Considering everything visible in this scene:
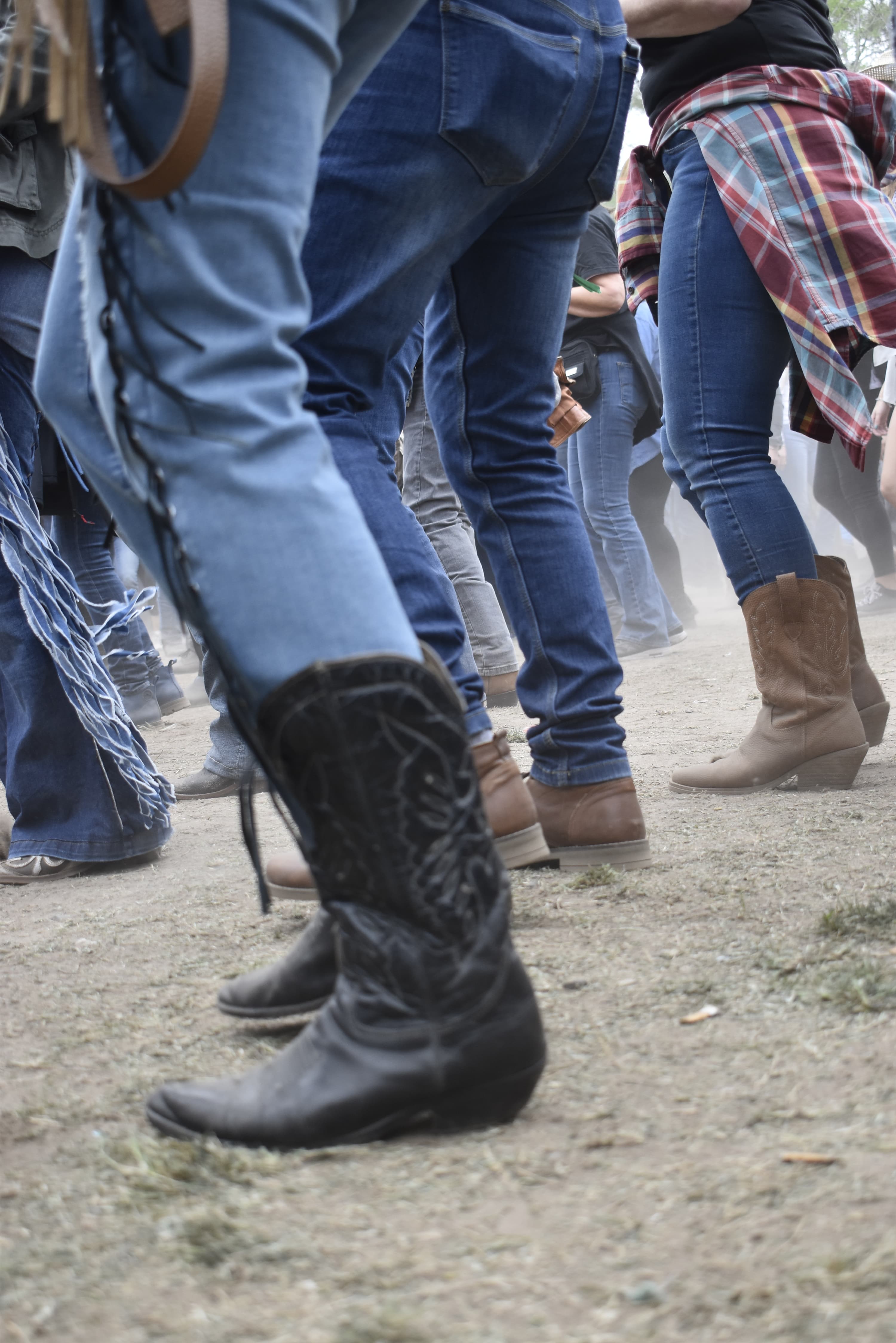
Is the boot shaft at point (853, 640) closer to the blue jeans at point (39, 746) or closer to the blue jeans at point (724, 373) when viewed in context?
the blue jeans at point (724, 373)

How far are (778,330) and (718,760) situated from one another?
926 millimetres

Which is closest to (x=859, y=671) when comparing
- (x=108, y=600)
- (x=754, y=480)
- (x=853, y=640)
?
(x=853, y=640)

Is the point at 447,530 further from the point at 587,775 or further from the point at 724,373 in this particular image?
the point at 587,775

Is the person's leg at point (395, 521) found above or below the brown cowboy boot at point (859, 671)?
above

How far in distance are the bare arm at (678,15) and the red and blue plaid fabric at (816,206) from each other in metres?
0.11

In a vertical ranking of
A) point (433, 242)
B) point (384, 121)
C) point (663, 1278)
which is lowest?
point (663, 1278)

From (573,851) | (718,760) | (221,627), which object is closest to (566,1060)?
(221,627)

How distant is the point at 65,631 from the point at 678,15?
66.3 inches

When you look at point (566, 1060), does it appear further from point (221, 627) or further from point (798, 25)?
point (798, 25)

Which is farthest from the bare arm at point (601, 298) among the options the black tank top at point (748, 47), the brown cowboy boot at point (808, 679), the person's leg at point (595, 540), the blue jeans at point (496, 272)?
the blue jeans at point (496, 272)

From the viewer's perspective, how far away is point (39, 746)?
238 cm

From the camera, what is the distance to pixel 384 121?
1.49 meters

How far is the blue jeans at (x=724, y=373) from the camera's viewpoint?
245 cm

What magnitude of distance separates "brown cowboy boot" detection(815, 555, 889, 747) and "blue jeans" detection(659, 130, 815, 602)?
0.05m
